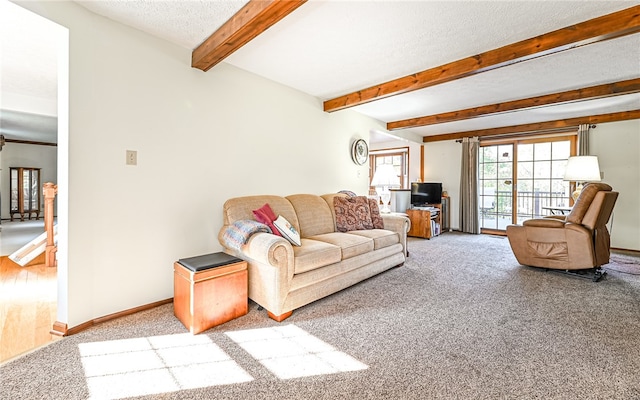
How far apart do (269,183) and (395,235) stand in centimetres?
171

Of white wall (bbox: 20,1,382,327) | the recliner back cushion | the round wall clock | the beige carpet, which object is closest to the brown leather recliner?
the recliner back cushion

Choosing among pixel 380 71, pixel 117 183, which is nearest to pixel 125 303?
pixel 117 183

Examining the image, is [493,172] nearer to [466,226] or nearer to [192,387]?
[466,226]

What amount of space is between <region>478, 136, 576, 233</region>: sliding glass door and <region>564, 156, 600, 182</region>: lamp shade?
1.48 meters

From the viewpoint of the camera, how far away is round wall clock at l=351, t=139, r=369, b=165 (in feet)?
15.5

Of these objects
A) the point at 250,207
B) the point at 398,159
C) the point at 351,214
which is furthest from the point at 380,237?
the point at 398,159

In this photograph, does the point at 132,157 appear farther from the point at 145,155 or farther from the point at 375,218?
the point at 375,218

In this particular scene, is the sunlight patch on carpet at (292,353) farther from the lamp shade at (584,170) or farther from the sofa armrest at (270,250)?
the lamp shade at (584,170)

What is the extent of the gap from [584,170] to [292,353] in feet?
15.3

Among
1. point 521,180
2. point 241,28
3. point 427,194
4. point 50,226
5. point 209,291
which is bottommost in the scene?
point 209,291

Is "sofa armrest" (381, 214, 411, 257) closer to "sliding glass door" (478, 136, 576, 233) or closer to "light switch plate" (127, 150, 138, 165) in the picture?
"light switch plate" (127, 150, 138, 165)

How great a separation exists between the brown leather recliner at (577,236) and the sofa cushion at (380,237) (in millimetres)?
1675

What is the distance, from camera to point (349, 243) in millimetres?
2877

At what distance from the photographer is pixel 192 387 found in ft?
4.75
